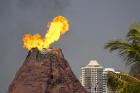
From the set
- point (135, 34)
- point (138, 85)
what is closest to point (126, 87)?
point (138, 85)

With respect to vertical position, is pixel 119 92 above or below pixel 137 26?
below

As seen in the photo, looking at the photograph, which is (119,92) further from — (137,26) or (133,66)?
(137,26)

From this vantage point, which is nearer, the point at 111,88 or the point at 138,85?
the point at 138,85

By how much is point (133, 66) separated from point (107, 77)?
126cm

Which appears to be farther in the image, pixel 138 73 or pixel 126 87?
pixel 138 73

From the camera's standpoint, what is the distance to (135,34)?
2458cm

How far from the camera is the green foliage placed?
80.6ft

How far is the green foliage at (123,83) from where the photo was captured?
24578 mm

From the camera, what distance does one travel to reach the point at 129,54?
24.7 meters

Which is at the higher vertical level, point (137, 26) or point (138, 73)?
point (137, 26)

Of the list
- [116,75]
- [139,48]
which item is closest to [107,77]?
[116,75]

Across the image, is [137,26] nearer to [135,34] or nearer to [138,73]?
[135,34]

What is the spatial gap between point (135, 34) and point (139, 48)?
0.59 meters

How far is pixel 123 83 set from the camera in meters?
25.0
